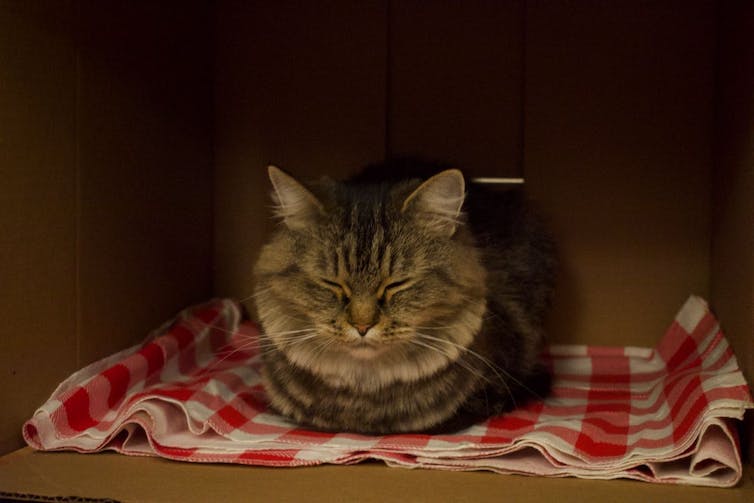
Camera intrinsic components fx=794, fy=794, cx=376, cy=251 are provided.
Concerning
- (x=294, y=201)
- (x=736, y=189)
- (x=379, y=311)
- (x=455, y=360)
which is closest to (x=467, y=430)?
(x=455, y=360)

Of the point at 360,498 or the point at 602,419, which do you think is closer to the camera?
the point at 360,498

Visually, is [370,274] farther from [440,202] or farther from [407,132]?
[407,132]

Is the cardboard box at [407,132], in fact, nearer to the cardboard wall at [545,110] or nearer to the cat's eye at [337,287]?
the cardboard wall at [545,110]

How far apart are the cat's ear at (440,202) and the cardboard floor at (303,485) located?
450 mm

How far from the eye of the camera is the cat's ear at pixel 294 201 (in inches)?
57.1

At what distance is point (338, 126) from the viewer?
2.13 m

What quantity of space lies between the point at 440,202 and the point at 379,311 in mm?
235

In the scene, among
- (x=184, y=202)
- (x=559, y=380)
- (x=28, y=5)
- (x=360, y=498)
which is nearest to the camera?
(x=360, y=498)

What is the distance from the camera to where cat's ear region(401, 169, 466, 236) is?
1417 mm

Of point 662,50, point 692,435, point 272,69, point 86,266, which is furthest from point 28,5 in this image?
point 662,50

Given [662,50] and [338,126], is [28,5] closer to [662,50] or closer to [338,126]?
[338,126]

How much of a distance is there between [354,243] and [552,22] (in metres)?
0.94

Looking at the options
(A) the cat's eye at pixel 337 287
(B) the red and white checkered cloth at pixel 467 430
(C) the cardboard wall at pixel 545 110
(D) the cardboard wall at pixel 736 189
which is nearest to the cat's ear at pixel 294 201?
(A) the cat's eye at pixel 337 287

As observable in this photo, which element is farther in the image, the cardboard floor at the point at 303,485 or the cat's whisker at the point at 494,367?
the cat's whisker at the point at 494,367
